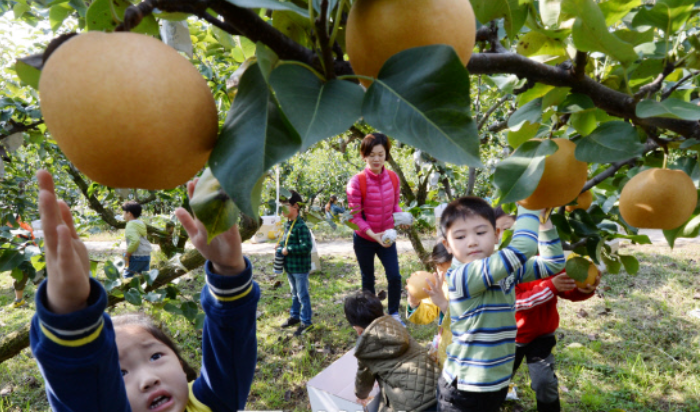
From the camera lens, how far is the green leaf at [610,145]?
611mm

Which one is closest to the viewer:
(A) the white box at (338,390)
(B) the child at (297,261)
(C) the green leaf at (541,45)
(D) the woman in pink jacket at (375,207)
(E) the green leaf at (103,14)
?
(E) the green leaf at (103,14)

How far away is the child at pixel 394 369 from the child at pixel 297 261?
151cm

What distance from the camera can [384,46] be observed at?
0.40 meters

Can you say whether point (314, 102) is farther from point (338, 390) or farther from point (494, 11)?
point (338, 390)

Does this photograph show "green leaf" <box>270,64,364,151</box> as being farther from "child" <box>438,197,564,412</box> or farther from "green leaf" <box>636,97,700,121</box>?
"child" <box>438,197,564,412</box>

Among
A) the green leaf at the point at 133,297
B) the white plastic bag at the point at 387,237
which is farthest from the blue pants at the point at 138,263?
the green leaf at the point at 133,297

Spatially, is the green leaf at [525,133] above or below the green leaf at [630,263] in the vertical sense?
above

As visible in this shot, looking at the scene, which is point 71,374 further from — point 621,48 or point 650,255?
point 650,255

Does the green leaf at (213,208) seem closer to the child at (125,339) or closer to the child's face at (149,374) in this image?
the child at (125,339)

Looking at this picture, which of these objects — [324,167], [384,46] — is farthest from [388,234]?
[324,167]

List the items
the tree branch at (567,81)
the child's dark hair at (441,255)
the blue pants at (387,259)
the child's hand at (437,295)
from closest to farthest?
the tree branch at (567,81) < the child's hand at (437,295) < the child's dark hair at (441,255) < the blue pants at (387,259)

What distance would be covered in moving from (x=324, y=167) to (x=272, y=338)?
883cm

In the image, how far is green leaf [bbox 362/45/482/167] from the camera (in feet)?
1.11

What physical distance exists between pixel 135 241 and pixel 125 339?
2.73 m
